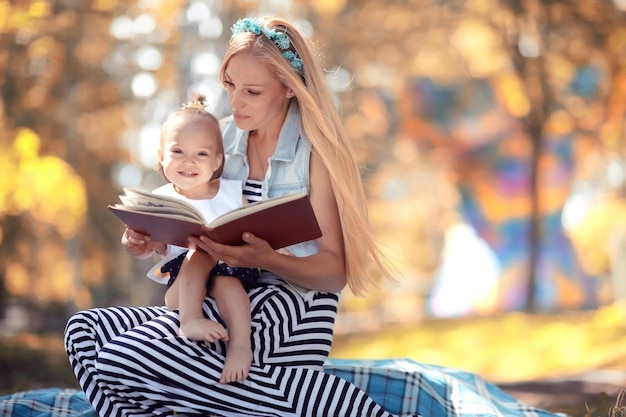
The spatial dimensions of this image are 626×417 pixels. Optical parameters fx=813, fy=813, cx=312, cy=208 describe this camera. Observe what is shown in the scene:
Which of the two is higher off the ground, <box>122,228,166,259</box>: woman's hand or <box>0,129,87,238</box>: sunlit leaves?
<box>0,129,87,238</box>: sunlit leaves

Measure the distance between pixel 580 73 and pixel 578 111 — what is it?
14.4 inches

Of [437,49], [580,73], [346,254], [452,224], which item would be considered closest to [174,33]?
[437,49]

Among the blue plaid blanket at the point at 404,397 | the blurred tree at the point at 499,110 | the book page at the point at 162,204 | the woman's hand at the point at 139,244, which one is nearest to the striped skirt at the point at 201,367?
the woman's hand at the point at 139,244

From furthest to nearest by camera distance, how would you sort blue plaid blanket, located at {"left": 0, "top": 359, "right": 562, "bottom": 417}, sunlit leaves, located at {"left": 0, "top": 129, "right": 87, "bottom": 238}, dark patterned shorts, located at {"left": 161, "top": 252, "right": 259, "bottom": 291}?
sunlit leaves, located at {"left": 0, "top": 129, "right": 87, "bottom": 238}, blue plaid blanket, located at {"left": 0, "top": 359, "right": 562, "bottom": 417}, dark patterned shorts, located at {"left": 161, "top": 252, "right": 259, "bottom": 291}

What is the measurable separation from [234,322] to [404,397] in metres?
0.95

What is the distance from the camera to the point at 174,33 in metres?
8.99

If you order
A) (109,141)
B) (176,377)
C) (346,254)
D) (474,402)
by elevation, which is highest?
(109,141)

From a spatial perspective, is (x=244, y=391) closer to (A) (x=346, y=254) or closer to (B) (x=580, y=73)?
(A) (x=346, y=254)

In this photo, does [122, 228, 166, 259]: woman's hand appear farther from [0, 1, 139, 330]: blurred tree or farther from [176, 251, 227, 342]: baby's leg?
[0, 1, 139, 330]: blurred tree

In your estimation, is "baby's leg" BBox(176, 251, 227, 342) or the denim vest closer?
"baby's leg" BBox(176, 251, 227, 342)

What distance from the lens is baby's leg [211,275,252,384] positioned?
2.29 metres

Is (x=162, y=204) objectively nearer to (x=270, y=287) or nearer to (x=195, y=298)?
(x=195, y=298)

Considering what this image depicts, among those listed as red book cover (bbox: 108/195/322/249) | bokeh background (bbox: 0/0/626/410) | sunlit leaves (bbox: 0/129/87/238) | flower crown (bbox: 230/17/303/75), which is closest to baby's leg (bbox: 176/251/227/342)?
red book cover (bbox: 108/195/322/249)

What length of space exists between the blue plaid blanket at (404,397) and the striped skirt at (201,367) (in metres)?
0.54
